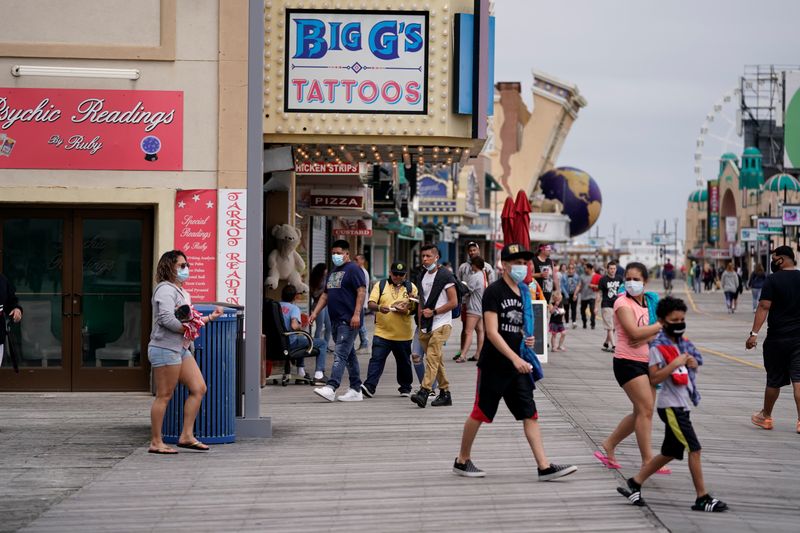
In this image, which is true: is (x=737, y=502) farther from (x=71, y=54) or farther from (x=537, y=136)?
(x=537, y=136)

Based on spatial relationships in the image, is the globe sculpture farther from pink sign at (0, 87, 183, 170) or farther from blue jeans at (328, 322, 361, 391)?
pink sign at (0, 87, 183, 170)

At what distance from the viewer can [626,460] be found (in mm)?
9883

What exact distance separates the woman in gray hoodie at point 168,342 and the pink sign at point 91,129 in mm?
3774

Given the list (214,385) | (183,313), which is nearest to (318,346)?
(214,385)

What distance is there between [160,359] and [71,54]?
5199 mm

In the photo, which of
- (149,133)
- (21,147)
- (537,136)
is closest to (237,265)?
(149,133)

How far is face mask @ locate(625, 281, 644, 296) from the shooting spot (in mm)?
9000

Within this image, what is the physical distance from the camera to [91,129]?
13602 millimetres

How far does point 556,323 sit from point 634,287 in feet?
47.7

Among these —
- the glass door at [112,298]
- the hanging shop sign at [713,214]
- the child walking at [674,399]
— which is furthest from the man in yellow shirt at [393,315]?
the hanging shop sign at [713,214]

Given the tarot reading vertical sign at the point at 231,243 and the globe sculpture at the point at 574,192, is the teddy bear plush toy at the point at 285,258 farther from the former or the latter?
the globe sculpture at the point at 574,192

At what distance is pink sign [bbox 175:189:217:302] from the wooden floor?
1.49 meters

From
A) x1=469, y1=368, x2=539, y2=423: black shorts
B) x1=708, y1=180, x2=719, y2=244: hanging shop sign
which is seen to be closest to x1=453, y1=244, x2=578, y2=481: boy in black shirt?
x1=469, y1=368, x2=539, y2=423: black shorts

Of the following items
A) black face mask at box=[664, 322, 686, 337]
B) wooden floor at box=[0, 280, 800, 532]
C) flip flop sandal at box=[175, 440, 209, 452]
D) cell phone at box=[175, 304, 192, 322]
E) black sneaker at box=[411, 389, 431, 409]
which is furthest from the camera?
black sneaker at box=[411, 389, 431, 409]
